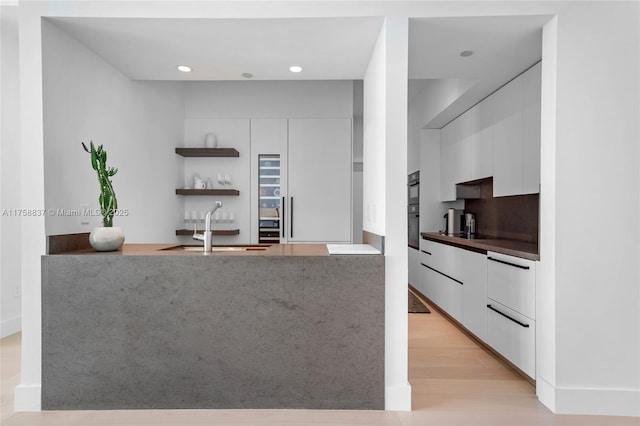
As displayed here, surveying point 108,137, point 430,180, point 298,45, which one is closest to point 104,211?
point 108,137

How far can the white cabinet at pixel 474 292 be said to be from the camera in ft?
9.73

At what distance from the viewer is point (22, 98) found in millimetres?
2088

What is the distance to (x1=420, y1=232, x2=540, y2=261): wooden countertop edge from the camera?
2.41 meters

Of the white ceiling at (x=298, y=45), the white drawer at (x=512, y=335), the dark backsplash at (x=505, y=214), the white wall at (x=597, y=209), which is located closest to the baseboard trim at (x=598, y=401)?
the white wall at (x=597, y=209)

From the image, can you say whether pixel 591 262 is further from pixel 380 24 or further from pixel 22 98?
pixel 22 98

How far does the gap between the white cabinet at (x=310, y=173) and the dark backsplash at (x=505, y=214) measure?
5.05ft

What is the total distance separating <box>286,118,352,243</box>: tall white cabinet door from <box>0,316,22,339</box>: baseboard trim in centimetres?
277

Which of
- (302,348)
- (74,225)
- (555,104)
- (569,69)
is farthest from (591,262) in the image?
(74,225)

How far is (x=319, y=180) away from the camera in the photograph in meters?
4.50

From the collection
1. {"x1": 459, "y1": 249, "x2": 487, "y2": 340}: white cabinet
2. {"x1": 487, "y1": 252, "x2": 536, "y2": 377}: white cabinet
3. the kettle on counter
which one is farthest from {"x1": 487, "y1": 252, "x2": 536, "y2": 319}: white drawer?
the kettle on counter

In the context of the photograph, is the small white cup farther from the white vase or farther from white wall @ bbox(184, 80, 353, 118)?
the white vase

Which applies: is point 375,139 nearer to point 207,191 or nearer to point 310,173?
point 310,173

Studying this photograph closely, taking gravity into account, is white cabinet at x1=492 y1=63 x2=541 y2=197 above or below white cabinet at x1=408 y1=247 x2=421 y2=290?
above

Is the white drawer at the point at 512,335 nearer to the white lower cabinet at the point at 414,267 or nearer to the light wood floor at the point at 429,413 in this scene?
the light wood floor at the point at 429,413
